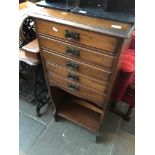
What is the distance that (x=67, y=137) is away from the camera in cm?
150

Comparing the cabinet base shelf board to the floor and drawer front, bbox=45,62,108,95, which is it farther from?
drawer front, bbox=45,62,108,95

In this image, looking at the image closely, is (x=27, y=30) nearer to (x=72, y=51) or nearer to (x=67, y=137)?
(x=72, y=51)

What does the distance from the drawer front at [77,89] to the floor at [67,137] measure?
47cm

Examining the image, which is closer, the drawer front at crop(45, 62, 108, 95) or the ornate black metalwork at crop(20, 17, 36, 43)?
the drawer front at crop(45, 62, 108, 95)

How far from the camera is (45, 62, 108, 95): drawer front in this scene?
107 centimetres

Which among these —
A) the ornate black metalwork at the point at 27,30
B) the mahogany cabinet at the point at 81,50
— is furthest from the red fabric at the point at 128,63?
the ornate black metalwork at the point at 27,30

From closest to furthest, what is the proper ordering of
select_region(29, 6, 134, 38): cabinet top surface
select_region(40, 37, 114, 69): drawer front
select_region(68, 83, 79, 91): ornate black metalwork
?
select_region(29, 6, 134, 38): cabinet top surface → select_region(40, 37, 114, 69): drawer front → select_region(68, 83, 79, 91): ornate black metalwork

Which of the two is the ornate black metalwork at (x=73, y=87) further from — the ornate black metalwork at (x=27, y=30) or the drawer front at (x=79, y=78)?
the ornate black metalwork at (x=27, y=30)

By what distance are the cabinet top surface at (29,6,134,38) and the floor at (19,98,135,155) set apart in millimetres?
991

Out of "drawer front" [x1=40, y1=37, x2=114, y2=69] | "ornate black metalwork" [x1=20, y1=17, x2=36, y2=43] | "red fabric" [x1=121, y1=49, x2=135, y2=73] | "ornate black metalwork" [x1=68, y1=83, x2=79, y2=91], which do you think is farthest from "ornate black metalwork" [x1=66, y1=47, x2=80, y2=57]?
"ornate black metalwork" [x1=20, y1=17, x2=36, y2=43]

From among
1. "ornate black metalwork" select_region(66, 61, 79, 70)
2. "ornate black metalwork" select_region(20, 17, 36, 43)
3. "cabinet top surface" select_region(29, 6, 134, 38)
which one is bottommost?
"ornate black metalwork" select_region(66, 61, 79, 70)

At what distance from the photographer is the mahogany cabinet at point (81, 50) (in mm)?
854
